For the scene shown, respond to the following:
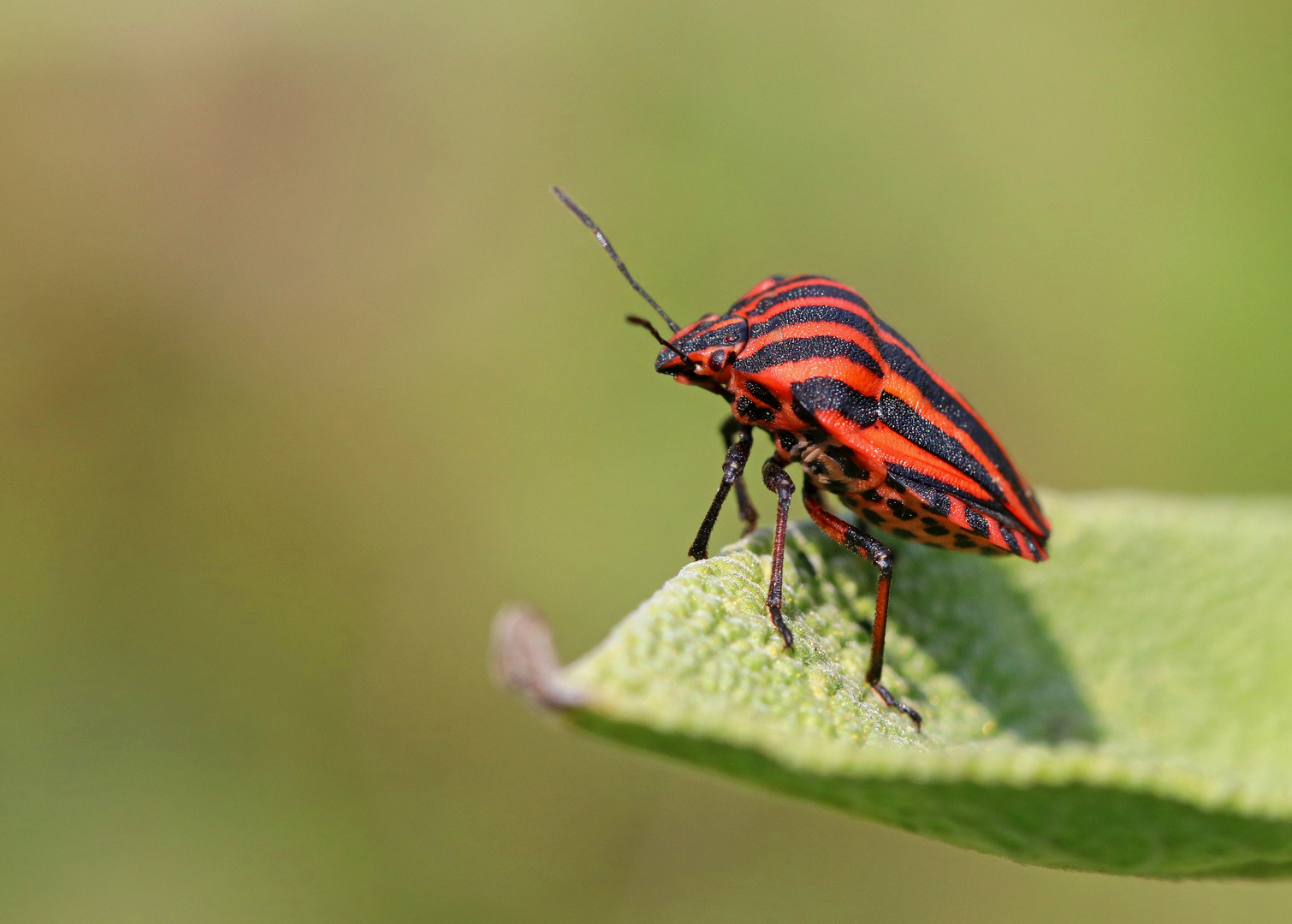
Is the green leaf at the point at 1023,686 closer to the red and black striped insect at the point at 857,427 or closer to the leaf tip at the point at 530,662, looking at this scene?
the leaf tip at the point at 530,662

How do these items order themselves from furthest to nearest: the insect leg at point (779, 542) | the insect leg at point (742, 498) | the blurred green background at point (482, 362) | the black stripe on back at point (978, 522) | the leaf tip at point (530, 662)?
the blurred green background at point (482, 362) → the insect leg at point (742, 498) → the black stripe on back at point (978, 522) → the insect leg at point (779, 542) → the leaf tip at point (530, 662)

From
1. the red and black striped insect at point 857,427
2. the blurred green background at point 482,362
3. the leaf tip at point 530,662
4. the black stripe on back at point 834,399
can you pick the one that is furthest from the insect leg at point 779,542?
the blurred green background at point 482,362

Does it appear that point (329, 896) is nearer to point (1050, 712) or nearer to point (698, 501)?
point (698, 501)

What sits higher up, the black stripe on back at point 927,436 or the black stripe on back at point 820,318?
the black stripe on back at point 820,318

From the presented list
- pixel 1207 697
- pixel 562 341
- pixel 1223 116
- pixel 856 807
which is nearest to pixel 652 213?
pixel 562 341

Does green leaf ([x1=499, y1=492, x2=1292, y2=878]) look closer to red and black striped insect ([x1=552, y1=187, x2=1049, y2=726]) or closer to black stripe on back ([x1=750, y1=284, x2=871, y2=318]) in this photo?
red and black striped insect ([x1=552, y1=187, x2=1049, y2=726])

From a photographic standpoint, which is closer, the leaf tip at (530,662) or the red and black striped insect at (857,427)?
the leaf tip at (530,662)

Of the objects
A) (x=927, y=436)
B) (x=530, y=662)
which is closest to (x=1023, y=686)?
(x=927, y=436)
